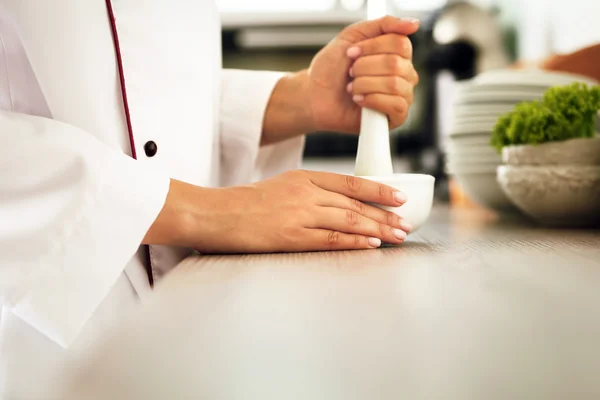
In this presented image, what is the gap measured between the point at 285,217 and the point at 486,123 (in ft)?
1.41

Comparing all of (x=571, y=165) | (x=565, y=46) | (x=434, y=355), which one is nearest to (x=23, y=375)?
(x=434, y=355)

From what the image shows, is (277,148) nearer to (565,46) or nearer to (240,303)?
(240,303)

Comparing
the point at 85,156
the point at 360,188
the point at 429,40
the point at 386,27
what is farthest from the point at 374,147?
the point at 429,40

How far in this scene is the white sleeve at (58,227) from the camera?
37 cm

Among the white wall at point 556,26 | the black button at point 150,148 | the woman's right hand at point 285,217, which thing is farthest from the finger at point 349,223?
the white wall at point 556,26

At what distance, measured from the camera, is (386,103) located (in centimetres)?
55

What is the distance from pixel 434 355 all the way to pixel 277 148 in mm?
726

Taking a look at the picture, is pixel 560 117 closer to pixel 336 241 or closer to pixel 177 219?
pixel 336 241

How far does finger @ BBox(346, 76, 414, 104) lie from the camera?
1.89 ft

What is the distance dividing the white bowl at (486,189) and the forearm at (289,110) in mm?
253

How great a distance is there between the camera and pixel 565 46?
1720 millimetres

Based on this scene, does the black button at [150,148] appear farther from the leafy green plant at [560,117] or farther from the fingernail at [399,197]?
the leafy green plant at [560,117]

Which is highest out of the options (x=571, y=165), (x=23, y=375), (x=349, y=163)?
(x=571, y=165)

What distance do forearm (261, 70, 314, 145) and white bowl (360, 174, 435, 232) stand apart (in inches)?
13.0
